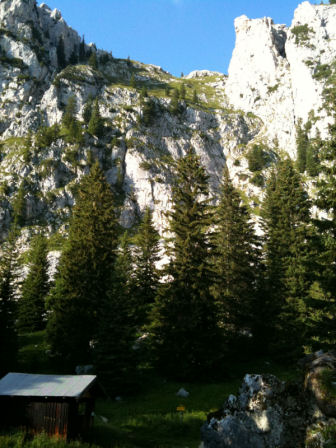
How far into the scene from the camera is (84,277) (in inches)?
1208

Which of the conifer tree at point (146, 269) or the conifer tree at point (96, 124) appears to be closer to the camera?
the conifer tree at point (146, 269)

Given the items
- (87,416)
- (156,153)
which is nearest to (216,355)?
(87,416)

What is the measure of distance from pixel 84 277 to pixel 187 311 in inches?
426

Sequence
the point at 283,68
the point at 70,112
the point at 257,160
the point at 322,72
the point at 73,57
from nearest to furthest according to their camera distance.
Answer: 1. the point at 257,160
2. the point at 70,112
3. the point at 322,72
4. the point at 283,68
5. the point at 73,57

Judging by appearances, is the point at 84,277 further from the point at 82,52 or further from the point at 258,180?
the point at 82,52

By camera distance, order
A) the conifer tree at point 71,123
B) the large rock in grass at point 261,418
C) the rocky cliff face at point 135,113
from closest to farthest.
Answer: the large rock in grass at point 261,418 → the rocky cliff face at point 135,113 → the conifer tree at point 71,123

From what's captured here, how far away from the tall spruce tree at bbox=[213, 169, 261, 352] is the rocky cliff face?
55027 millimetres

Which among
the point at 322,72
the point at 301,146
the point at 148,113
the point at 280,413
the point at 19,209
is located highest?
the point at 322,72

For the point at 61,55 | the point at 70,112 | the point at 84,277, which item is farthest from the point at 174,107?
the point at 84,277

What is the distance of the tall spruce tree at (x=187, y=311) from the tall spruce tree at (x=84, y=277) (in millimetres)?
5160

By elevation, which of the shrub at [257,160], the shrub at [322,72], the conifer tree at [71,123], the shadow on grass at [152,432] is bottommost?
the shadow on grass at [152,432]

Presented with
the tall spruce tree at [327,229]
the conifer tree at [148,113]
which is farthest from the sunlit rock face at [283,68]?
the tall spruce tree at [327,229]

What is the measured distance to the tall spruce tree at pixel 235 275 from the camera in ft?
101

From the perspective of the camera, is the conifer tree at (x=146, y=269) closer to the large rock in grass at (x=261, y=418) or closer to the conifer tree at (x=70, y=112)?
the large rock in grass at (x=261, y=418)
